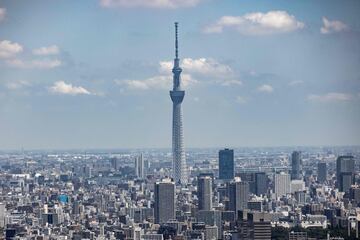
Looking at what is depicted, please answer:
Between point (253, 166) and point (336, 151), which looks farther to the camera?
point (253, 166)

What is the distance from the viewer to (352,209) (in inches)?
505

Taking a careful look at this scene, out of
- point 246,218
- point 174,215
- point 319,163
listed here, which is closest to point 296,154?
point 319,163

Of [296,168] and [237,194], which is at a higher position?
[296,168]

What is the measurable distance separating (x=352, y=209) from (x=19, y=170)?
6.84 meters

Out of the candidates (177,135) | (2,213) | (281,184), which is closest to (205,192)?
(281,184)

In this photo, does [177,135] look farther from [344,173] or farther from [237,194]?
[344,173]

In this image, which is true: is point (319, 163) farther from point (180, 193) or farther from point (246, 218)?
point (246, 218)

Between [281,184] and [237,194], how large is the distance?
6.40ft

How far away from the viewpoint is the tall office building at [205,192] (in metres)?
14.7

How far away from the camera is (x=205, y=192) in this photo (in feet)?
54.3

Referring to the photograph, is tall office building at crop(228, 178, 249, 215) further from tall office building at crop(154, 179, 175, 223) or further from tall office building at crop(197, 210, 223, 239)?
tall office building at crop(154, 179, 175, 223)

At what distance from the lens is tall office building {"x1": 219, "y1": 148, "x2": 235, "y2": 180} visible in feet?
58.1

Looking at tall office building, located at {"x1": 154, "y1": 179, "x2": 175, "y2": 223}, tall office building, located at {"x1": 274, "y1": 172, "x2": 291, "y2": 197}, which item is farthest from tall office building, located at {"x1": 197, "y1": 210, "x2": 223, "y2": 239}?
tall office building, located at {"x1": 274, "y1": 172, "x2": 291, "y2": 197}

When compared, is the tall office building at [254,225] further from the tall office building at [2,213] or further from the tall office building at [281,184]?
the tall office building at [281,184]
